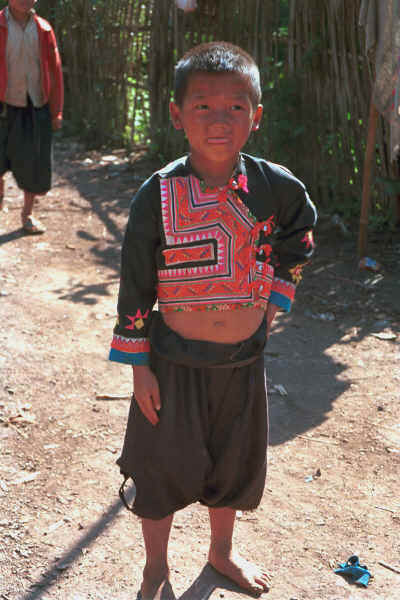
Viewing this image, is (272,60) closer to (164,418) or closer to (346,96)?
(346,96)

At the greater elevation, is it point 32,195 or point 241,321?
point 241,321

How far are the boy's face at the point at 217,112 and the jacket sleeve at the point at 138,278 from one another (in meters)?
0.19

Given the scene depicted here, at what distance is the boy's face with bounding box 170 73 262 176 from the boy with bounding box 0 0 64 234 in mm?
3700

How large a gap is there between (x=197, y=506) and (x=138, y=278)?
1.24 metres

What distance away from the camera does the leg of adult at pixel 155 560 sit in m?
2.22

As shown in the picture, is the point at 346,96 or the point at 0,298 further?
the point at 346,96

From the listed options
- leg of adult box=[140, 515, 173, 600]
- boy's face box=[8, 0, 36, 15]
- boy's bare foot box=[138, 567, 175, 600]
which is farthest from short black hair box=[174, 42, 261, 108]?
boy's face box=[8, 0, 36, 15]

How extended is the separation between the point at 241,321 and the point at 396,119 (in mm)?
2701

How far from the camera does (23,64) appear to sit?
5.29 m

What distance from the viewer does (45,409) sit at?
3.49 meters

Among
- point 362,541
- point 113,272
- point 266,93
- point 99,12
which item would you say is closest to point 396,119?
point 266,93

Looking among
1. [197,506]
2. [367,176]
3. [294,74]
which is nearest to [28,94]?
[294,74]

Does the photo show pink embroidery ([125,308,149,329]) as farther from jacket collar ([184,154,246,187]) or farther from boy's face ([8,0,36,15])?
boy's face ([8,0,36,15])

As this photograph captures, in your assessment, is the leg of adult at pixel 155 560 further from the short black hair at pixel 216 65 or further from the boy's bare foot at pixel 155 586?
the short black hair at pixel 216 65
